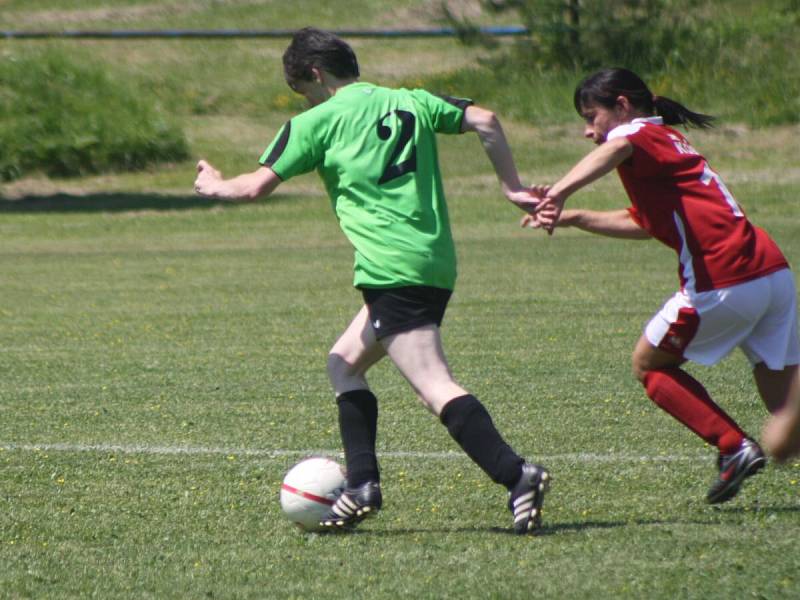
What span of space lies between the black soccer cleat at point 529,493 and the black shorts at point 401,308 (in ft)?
2.14

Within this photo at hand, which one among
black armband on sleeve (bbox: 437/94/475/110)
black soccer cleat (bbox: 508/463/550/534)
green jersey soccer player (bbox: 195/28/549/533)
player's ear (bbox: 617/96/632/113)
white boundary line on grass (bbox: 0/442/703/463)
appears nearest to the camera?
black soccer cleat (bbox: 508/463/550/534)

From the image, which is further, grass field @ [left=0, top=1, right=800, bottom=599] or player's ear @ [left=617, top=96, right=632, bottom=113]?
player's ear @ [left=617, top=96, right=632, bottom=113]

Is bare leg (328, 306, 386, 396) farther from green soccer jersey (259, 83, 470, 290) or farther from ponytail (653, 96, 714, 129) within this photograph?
ponytail (653, 96, 714, 129)

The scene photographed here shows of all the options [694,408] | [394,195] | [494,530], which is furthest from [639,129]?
[494,530]

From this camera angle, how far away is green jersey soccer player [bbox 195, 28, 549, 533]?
5.07m

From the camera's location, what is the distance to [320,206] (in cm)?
2558

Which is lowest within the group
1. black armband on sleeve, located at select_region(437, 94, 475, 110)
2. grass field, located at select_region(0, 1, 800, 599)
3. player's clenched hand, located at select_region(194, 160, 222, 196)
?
grass field, located at select_region(0, 1, 800, 599)

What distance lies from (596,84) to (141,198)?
23.5m

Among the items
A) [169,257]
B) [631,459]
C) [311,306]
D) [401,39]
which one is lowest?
[401,39]

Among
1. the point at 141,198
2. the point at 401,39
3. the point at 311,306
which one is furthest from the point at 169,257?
the point at 401,39

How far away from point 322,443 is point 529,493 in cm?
227

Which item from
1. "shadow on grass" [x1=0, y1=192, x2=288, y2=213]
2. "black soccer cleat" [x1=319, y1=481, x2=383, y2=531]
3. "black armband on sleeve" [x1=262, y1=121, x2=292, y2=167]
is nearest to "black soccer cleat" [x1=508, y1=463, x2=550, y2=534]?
"black soccer cleat" [x1=319, y1=481, x2=383, y2=531]

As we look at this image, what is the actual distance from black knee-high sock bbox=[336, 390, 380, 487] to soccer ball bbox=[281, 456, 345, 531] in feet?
0.31

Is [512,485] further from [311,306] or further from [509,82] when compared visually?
[509,82]
